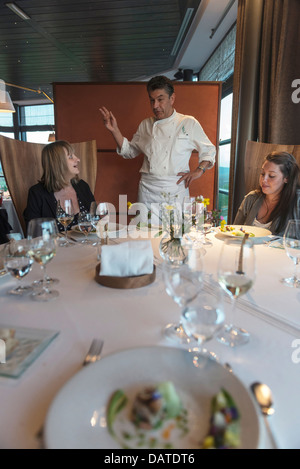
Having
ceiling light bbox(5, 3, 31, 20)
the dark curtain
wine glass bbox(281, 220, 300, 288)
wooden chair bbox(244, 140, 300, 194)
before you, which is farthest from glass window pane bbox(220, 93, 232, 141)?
wine glass bbox(281, 220, 300, 288)

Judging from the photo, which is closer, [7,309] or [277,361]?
[277,361]

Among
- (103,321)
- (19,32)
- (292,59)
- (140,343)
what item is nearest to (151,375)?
(140,343)

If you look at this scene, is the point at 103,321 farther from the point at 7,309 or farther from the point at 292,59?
the point at 292,59

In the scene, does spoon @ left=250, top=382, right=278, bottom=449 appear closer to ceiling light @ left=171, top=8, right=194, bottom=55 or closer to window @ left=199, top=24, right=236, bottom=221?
window @ left=199, top=24, right=236, bottom=221

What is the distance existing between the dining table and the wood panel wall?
2.25 metres

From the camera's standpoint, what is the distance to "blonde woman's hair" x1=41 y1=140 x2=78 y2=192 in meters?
1.95

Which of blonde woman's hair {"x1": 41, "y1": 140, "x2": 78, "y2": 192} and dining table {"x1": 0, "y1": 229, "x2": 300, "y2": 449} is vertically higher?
blonde woman's hair {"x1": 41, "y1": 140, "x2": 78, "y2": 192}

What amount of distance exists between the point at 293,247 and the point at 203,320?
0.56 m

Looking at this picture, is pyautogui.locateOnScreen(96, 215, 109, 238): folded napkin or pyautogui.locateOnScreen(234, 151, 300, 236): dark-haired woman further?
pyautogui.locateOnScreen(234, 151, 300, 236): dark-haired woman

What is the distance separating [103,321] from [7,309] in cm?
25

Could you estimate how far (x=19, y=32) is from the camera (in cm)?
411

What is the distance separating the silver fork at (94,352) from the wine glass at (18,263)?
0.31 metres

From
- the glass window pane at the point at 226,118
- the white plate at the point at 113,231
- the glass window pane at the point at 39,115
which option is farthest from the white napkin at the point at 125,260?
the glass window pane at the point at 39,115

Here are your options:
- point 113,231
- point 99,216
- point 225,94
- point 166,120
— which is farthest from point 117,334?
point 225,94
